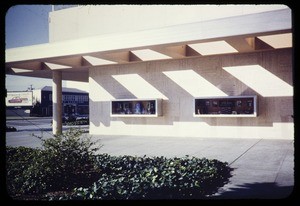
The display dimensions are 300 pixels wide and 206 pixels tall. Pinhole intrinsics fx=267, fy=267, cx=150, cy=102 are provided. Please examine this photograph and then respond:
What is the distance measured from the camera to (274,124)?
1244cm

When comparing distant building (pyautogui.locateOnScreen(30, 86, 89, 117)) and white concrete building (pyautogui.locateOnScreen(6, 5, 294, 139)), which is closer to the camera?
white concrete building (pyautogui.locateOnScreen(6, 5, 294, 139))

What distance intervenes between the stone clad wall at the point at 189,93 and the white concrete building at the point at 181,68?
0.05m

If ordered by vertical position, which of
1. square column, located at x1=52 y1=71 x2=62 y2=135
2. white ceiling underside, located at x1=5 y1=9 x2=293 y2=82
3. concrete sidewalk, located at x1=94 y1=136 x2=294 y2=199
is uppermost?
white ceiling underside, located at x1=5 y1=9 x2=293 y2=82

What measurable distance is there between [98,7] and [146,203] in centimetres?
1535

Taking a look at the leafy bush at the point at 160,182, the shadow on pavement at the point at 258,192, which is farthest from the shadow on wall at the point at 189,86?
the shadow on pavement at the point at 258,192

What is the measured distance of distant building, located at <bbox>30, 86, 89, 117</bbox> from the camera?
193ft

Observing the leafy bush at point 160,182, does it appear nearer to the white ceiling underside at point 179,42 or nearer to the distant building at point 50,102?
the white ceiling underside at point 179,42

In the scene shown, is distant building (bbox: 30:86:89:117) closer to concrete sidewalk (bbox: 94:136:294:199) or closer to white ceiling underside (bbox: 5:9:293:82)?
white ceiling underside (bbox: 5:9:293:82)

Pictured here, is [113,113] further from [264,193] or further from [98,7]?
[264,193]

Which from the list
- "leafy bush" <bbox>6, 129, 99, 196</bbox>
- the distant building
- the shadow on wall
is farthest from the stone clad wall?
the distant building

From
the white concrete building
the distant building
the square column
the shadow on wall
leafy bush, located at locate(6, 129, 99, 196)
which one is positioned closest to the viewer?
leafy bush, located at locate(6, 129, 99, 196)
